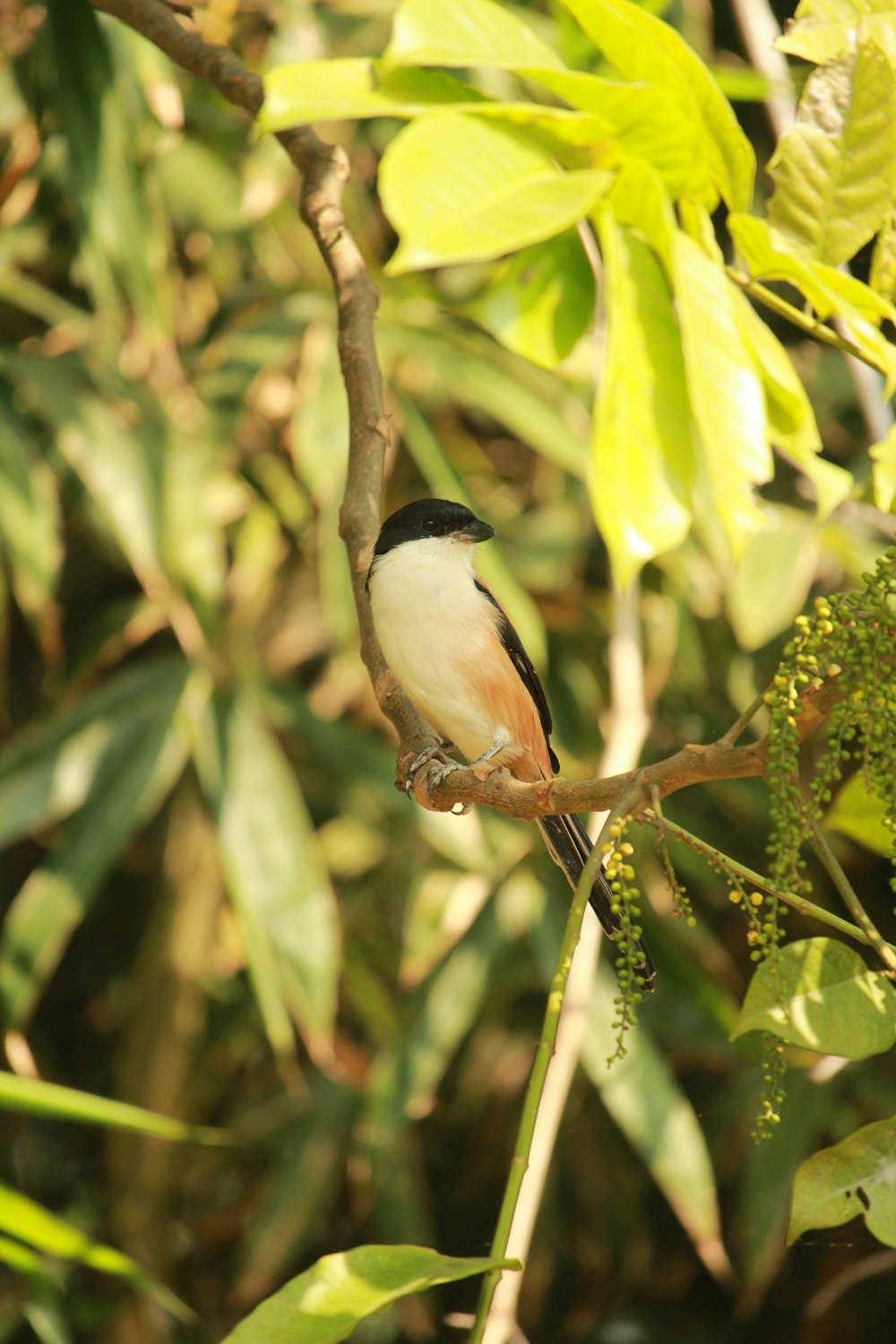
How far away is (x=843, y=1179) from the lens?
1.18 metres

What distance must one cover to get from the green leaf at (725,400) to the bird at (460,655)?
3.81 feet

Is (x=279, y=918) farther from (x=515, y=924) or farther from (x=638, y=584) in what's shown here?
(x=638, y=584)

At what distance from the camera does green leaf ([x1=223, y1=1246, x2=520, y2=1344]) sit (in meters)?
0.90

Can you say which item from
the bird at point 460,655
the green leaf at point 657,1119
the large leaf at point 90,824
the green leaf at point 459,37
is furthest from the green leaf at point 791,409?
the large leaf at point 90,824

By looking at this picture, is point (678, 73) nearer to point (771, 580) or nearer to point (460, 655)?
point (460, 655)

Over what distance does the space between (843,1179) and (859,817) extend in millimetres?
379

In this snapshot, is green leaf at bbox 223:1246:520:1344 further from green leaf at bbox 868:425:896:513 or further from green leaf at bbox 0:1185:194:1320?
green leaf at bbox 0:1185:194:1320

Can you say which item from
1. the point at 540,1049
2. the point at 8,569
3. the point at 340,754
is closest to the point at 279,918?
the point at 340,754

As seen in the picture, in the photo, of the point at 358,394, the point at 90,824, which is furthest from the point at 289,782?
the point at 358,394

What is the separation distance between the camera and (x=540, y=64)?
109cm

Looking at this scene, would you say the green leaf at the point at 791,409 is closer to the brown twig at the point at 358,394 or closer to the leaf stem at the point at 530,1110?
the brown twig at the point at 358,394

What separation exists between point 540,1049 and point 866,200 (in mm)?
827

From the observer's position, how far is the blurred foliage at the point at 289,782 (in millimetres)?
3213

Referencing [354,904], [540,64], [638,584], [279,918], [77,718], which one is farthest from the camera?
[354,904]
